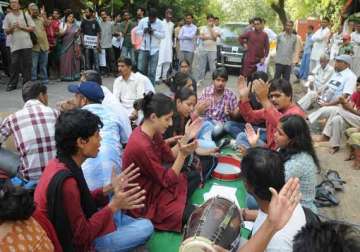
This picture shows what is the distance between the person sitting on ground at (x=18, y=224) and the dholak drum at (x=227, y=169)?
287 centimetres

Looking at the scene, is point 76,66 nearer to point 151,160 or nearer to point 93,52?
point 93,52

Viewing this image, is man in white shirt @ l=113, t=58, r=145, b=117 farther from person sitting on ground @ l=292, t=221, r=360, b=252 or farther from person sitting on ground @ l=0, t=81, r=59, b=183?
person sitting on ground @ l=292, t=221, r=360, b=252

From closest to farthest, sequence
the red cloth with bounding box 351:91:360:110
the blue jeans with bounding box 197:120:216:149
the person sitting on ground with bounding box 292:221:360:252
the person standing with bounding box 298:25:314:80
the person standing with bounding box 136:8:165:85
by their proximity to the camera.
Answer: the person sitting on ground with bounding box 292:221:360:252 < the blue jeans with bounding box 197:120:216:149 < the red cloth with bounding box 351:91:360:110 < the person standing with bounding box 136:8:165:85 < the person standing with bounding box 298:25:314:80

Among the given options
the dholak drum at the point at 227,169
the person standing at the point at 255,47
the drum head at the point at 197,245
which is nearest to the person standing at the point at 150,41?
the person standing at the point at 255,47

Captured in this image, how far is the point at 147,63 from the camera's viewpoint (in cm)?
905

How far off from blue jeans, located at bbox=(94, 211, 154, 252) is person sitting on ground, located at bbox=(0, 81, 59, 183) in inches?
34.1

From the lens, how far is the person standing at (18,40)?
7926 millimetres

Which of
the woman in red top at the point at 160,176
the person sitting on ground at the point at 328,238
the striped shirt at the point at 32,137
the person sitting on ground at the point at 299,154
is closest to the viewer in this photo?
the person sitting on ground at the point at 328,238

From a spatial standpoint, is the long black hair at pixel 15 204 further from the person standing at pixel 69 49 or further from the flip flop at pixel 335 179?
the person standing at pixel 69 49

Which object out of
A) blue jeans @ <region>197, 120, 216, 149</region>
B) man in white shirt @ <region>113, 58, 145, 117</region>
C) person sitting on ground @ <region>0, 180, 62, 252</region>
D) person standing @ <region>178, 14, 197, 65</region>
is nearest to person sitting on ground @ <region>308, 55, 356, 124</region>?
blue jeans @ <region>197, 120, 216, 149</region>

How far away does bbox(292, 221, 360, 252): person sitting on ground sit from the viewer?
1342 mm

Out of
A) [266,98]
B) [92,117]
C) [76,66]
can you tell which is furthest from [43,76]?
[92,117]

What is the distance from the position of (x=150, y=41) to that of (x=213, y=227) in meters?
6.94

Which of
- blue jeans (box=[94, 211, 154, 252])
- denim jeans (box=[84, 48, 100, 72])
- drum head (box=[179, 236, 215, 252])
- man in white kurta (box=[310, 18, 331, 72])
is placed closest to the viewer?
drum head (box=[179, 236, 215, 252])
